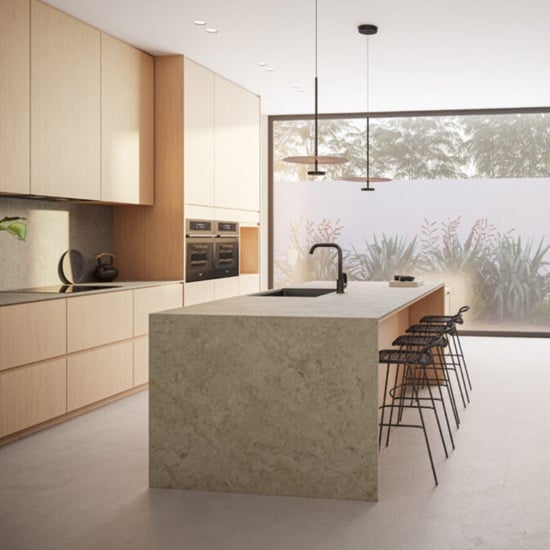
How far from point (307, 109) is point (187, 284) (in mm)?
3563

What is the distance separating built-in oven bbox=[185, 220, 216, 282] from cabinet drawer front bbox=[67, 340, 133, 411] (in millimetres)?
1292

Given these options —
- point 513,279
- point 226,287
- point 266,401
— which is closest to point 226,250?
point 226,287

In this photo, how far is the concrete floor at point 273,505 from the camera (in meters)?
3.18

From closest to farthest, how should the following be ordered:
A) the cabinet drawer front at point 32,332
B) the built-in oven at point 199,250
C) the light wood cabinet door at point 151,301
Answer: the cabinet drawer front at point 32,332, the light wood cabinet door at point 151,301, the built-in oven at point 199,250

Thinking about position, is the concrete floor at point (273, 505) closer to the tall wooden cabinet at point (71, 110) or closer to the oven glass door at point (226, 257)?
the tall wooden cabinet at point (71, 110)

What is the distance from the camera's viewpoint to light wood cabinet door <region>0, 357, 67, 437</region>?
15.4ft

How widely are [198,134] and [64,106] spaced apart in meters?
1.82

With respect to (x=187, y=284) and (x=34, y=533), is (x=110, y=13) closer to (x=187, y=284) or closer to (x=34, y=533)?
(x=187, y=284)

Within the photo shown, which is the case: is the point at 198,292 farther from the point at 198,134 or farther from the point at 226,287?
the point at 198,134

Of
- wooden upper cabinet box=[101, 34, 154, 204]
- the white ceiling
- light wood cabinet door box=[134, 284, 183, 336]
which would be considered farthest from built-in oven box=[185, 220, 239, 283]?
the white ceiling

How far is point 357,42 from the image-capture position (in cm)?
Answer: 659

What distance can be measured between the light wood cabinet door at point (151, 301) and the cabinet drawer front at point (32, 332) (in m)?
1.03

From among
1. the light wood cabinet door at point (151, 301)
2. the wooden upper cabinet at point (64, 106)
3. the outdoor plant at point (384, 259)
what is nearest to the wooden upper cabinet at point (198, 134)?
the light wood cabinet door at point (151, 301)

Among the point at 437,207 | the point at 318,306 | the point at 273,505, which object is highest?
the point at 437,207
